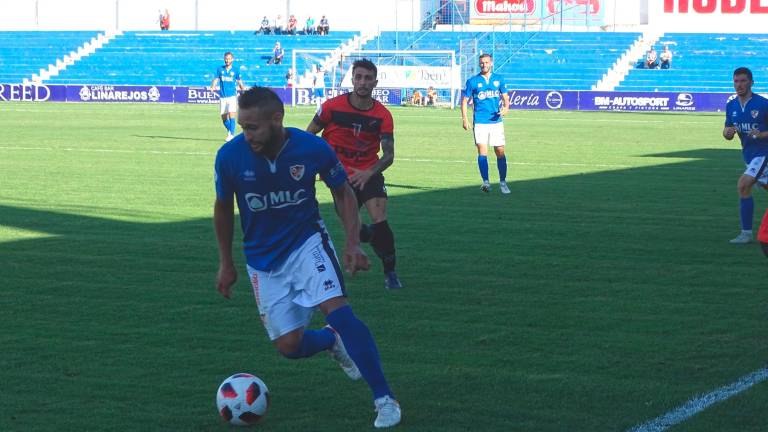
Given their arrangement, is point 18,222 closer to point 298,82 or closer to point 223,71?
point 223,71

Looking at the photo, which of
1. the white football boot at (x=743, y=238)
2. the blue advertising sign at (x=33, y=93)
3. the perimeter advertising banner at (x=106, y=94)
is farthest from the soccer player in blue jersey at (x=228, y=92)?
the blue advertising sign at (x=33, y=93)

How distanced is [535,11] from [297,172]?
60.6 m

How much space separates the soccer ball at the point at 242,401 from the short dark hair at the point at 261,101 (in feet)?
4.66

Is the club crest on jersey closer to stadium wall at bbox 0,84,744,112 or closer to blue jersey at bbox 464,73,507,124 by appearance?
blue jersey at bbox 464,73,507,124

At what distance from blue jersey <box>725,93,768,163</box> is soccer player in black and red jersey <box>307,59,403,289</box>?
4652 millimetres

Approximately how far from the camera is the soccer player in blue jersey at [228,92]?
28.8 meters

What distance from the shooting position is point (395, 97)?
172 ft

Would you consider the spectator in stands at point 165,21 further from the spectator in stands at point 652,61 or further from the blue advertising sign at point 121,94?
the spectator in stands at point 652,61

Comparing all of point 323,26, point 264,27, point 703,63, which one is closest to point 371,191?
point 703,63

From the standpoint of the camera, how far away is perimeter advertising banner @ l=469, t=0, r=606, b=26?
209 feet

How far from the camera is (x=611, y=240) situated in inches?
504

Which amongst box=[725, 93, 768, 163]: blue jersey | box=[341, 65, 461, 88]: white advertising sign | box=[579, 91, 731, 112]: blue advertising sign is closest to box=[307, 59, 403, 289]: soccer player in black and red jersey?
box=[725, 93, 768, 163]: blue jersey

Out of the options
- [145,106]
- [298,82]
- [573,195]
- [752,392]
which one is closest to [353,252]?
[752,392]

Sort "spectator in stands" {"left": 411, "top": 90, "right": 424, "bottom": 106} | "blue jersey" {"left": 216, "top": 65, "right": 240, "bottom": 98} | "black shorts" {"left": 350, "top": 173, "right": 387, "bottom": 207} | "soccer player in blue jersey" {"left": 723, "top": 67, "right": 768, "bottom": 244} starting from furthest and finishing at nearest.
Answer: "spectator in stands" {"left": 411, "top": 90, "right": 424, "bottom": 106} → "blue jersey" {"left": 216, "top": 65, "right": 240, "bottom": 98} → "soccer player in blue jersey" {"left": 723, "top": 67, "right": 768, "bottom": 244} → "black shorts" {"left": 350, "top": 173, "right": 387, "bottom": 207}
